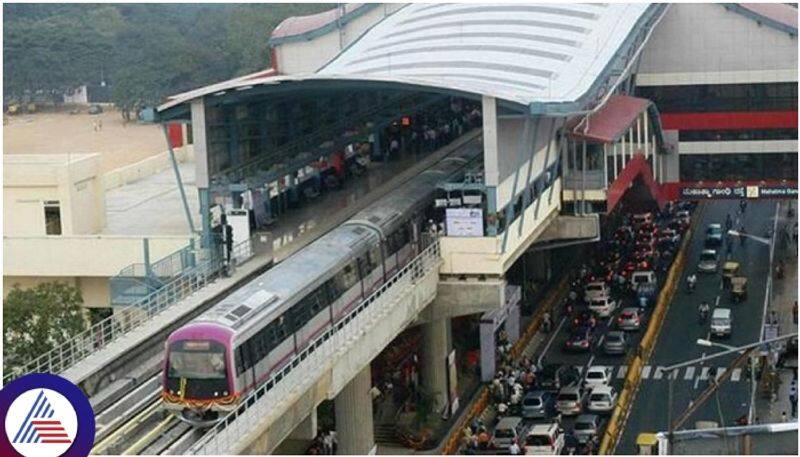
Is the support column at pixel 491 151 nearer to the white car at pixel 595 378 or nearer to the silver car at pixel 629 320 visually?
the white car at pixel 595 378

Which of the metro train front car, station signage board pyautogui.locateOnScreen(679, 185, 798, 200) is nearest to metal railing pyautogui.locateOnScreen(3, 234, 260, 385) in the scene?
the metro train front car

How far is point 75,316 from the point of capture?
1288 inches

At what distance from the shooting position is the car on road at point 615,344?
145 feet

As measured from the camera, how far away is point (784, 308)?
48.4 meters

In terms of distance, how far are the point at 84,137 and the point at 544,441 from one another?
8113 centimetres

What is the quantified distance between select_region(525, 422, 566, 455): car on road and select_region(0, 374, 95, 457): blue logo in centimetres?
2012

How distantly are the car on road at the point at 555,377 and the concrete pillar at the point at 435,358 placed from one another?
2823mm

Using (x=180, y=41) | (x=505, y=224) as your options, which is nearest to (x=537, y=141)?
(x=505, y=224)

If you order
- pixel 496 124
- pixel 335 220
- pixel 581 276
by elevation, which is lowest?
pixel 581 276

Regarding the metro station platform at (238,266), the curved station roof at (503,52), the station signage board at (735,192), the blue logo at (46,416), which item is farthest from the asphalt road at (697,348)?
the blue logo at (46,416)

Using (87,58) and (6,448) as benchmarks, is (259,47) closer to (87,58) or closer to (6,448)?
(87,58)

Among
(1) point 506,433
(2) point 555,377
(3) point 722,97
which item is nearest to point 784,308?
(2) point 555,377

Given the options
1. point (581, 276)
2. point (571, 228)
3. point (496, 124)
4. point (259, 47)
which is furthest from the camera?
point (259, 47)

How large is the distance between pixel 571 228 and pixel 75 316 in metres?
18.1
